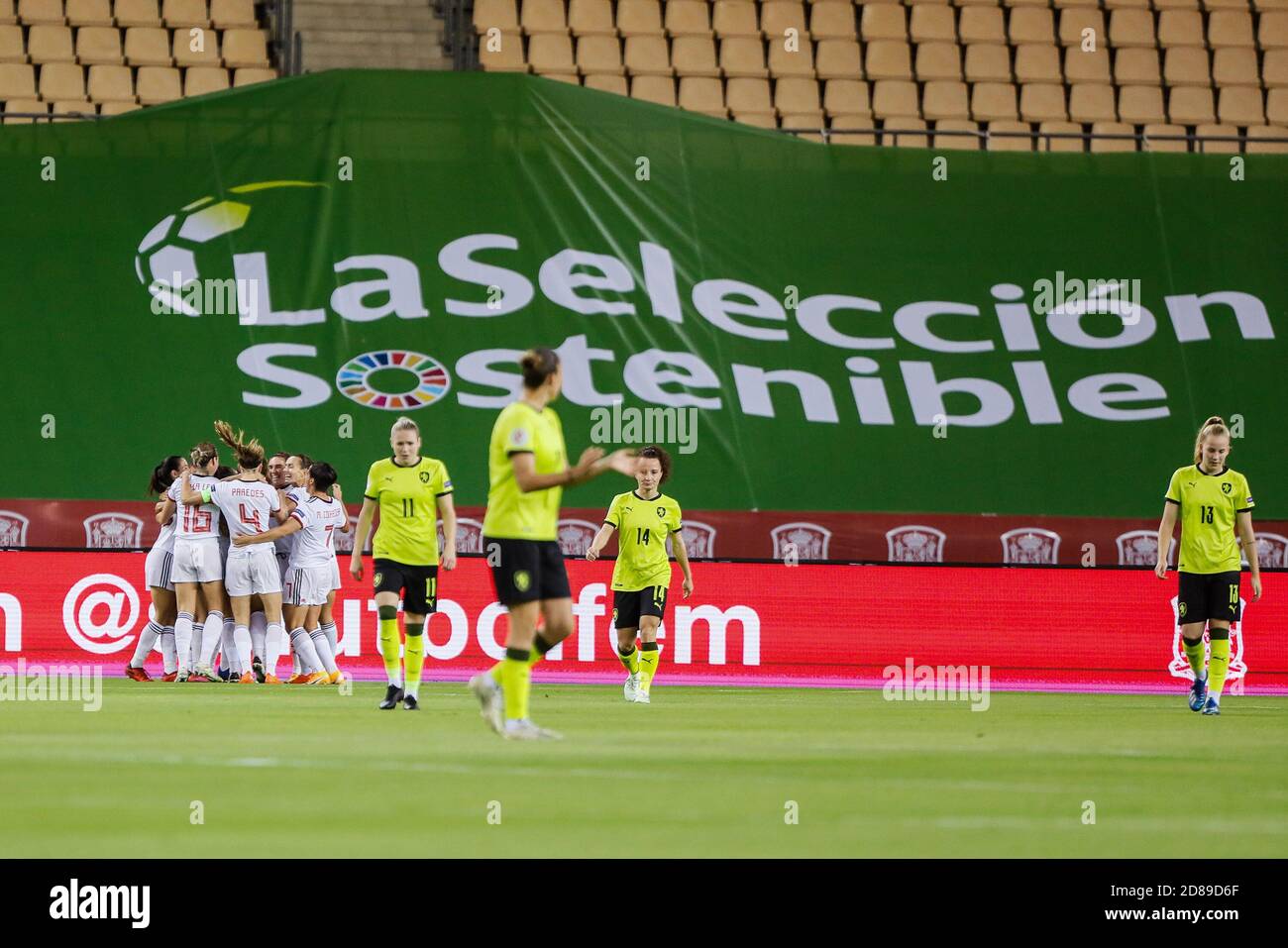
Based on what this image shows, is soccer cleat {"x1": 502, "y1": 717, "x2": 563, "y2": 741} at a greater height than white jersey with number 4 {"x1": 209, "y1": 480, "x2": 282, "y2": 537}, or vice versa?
white jersey with number 4 {"x1": 209, "y1": 480, "x2": 282, "y2": 537}

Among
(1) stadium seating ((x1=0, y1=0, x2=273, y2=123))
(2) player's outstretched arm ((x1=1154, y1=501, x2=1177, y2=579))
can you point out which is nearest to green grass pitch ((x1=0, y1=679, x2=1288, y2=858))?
(2) player's outstretched arm ((x1=1154, y1=501, x2=1177, y2=579))

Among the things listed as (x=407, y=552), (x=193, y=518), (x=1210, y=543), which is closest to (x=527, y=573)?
(x=407, y=552)

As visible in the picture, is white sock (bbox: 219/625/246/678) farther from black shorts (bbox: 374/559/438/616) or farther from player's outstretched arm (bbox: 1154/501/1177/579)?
player's outstretched arm (bbox: 1154/501/1177/579)

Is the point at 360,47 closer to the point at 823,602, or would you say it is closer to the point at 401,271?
the point at 401,271

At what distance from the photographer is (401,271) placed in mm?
19578

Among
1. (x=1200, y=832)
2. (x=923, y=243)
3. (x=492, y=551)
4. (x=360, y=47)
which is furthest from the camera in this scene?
(x=360, y=47)

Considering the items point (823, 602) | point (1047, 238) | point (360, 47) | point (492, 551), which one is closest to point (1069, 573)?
point (823, 602)

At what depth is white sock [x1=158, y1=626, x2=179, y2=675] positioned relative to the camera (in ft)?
57.6

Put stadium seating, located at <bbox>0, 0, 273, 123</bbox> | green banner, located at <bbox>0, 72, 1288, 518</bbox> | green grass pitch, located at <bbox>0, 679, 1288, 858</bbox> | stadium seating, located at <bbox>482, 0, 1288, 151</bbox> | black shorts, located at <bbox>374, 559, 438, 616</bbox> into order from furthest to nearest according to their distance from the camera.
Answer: stadium seating, located at <bbox>482, 0, 1288, 151</bbox>
stadium seating, located at <bbox>0, 0, 273, 123</bbox>
green banner, located at <bbox>0, 72, 1288, 518</bbox>
black shorts, located at <bbox>374, 559, 438, 616</bbox>
green grass pitch, located at <bbox>0, 679, 1288, 858</bbox>

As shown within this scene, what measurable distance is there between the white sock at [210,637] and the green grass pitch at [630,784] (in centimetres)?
359

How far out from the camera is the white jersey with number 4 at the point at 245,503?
16938 millimetres

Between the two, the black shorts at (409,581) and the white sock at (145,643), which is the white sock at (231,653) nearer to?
the white sock at (145,643)

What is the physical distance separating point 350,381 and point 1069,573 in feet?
24.6

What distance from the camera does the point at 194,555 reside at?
17.2 metres
